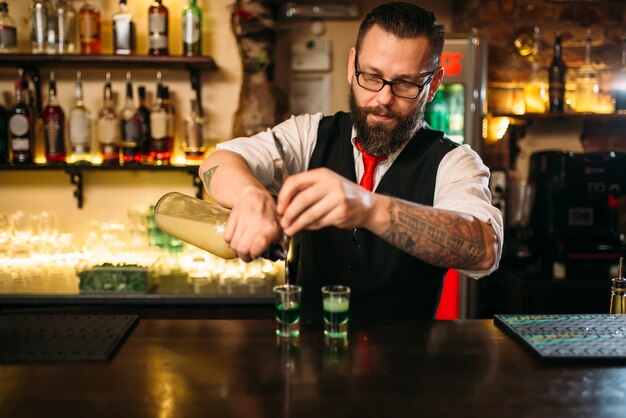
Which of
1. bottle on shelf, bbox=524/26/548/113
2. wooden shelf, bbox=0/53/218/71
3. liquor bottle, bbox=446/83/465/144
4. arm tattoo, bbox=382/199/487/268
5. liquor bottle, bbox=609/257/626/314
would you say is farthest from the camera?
bottle on shelf, bbox=524/26/548/113

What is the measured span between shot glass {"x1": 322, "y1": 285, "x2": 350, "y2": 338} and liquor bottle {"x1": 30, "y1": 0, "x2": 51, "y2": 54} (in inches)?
92.1

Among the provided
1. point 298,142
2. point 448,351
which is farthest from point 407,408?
point 298,142

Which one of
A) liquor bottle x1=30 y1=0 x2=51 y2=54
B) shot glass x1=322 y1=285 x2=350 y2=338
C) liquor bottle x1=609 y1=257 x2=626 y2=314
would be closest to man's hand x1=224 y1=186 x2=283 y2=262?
shot glass x1=322 y1=285 x2=350 y2=338

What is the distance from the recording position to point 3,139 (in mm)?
3051

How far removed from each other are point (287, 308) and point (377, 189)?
634 mm

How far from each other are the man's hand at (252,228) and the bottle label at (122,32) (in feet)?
6.56

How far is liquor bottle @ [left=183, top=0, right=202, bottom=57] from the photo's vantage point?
301 centimetres

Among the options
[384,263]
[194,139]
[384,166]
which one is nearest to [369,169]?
[384,166]

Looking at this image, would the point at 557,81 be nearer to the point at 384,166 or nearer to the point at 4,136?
the point at 384,166

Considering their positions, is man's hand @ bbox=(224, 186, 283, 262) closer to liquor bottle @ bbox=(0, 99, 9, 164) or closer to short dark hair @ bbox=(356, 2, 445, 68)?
short dark hair @ bbox=(356, 2, 445, 68)

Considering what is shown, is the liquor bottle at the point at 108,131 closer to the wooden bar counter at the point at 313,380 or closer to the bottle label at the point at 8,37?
the bottle label at the point at 8,37

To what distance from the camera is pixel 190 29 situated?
3014 millimetres

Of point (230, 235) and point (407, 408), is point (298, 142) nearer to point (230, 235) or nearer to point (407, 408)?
point (230, 235)

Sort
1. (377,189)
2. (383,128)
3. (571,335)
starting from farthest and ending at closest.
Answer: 1. (377,189)
2. (383,128)
3. (571,335)
